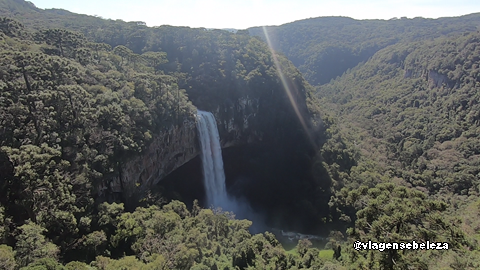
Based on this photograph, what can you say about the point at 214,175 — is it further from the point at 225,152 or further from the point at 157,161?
the point at 157,161

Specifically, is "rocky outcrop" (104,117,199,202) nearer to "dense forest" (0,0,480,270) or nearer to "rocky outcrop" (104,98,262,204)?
"rocky outcrop" (104,98,262,204)

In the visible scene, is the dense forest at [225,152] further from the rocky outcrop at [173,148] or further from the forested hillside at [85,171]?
the rocky outcrop at [173,148]

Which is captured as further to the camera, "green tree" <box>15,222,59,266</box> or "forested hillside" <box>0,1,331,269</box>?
"forested hillside" <box>0,1,331,269</box>

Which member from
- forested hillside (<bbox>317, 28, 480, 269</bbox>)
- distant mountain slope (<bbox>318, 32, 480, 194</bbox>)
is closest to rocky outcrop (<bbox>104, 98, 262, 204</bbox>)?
forested hillside (<bbox>317, 28, 480, 269</bbox>)

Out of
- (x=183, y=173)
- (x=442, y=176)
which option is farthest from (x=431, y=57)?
(x=183, y=173)

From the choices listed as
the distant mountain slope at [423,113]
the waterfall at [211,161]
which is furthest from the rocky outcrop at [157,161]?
the distant mountain slope at [423,113]

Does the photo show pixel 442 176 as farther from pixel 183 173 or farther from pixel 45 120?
pixel 45 120

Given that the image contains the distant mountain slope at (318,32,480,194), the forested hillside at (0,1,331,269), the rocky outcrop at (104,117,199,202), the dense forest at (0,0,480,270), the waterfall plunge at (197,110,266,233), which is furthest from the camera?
the distant mountain slope at (318,32,480,194)
